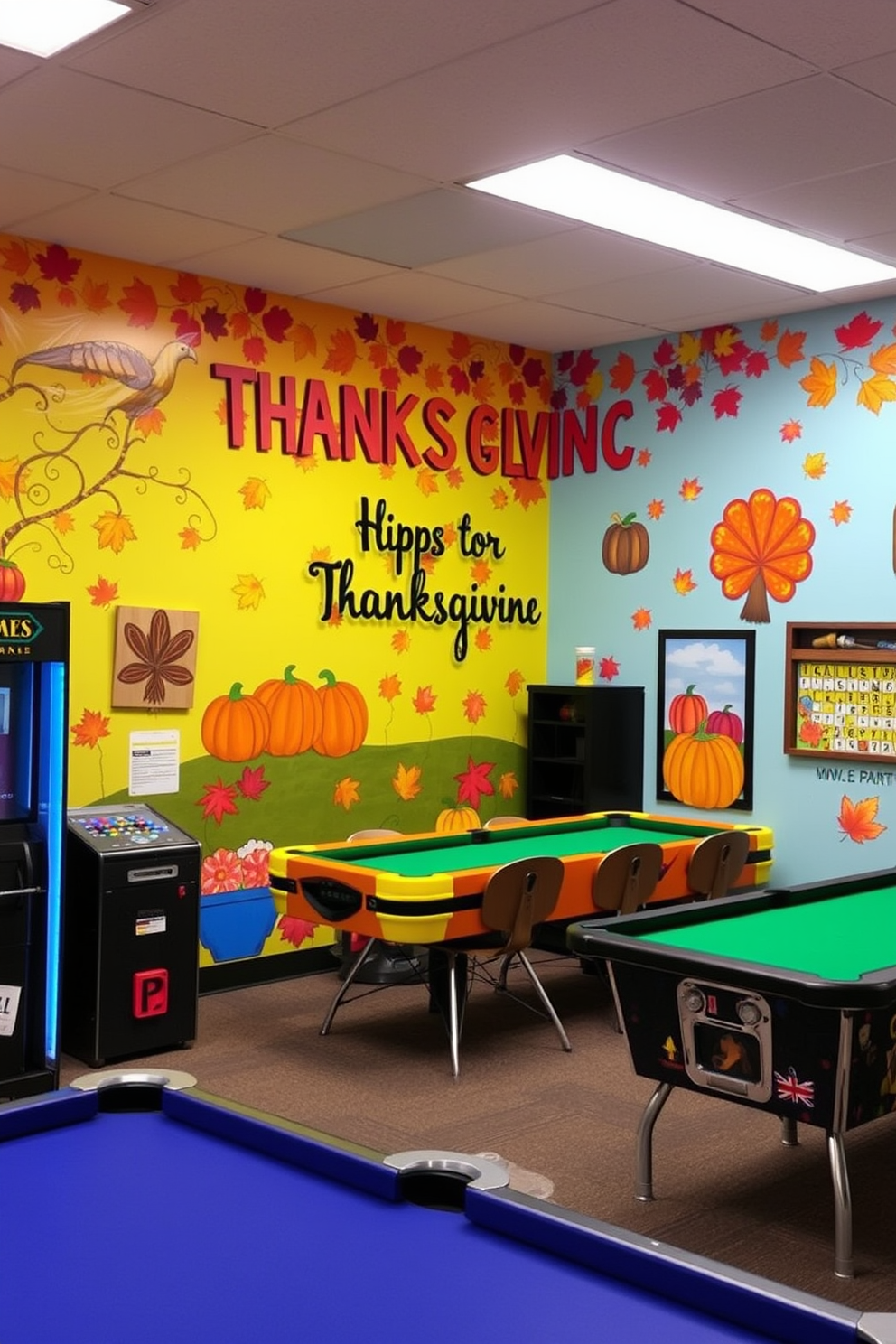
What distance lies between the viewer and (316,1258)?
179 cm

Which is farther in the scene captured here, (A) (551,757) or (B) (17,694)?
(A) (551,757)

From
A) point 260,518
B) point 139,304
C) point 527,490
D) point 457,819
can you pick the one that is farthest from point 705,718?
point 139,304

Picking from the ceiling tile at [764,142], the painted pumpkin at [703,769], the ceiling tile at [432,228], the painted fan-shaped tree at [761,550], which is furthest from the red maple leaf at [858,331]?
the painted pumpkin at [703,769]

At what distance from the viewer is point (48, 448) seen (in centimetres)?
557

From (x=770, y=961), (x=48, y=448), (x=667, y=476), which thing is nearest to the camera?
(x=770, y=961)

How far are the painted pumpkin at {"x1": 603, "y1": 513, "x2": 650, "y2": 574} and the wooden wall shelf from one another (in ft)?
3.23

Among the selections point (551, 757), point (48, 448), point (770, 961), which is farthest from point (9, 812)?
point (551, 757)

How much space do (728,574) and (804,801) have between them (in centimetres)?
117

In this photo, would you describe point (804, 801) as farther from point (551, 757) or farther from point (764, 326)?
point (764, 326)

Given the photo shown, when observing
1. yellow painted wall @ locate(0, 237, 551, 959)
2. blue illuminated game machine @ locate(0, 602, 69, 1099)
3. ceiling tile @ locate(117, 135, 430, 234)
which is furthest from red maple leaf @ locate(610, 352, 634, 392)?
blue illuminated game machine @ locate(0, 602, 69, 1099)

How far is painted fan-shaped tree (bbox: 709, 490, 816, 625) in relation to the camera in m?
6.45

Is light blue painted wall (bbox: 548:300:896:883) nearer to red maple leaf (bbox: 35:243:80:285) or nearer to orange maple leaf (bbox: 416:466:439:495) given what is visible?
orange maple leaf (bbox: 416:466:439:495)

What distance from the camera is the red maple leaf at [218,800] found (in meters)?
6.14

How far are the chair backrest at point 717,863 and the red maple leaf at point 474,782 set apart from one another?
5.33 feet
